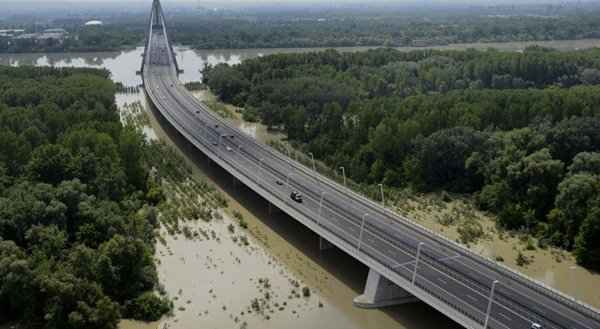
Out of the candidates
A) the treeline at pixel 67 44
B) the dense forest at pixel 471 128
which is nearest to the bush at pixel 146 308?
the dense forest at pixel 471 128

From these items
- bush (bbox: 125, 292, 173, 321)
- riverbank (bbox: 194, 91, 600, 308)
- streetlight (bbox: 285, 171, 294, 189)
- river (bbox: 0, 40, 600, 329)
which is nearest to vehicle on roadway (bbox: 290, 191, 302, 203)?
streetlight (bbox: 285, 171, 294, 189)

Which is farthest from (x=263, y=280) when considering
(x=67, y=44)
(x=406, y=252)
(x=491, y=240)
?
(x=67, y=44)

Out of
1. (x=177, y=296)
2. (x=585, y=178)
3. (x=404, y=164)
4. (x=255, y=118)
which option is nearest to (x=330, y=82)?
(x=255, y=118)

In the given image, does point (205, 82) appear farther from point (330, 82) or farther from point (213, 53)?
point (213, 53)

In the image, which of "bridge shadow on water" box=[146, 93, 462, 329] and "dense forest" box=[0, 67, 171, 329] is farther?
"bridge shadow on water" box=[146, 93, 462, 329]

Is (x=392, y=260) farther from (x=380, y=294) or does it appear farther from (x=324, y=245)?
(x=324, y=245)

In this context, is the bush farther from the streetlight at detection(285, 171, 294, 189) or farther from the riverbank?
the riverbank

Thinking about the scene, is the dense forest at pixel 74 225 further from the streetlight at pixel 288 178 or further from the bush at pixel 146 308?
the streetlight at pixel 288 178
